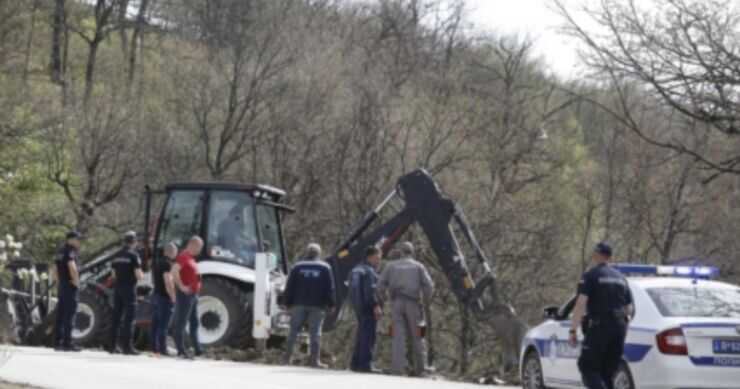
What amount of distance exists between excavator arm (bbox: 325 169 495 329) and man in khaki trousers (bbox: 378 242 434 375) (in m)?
3.65

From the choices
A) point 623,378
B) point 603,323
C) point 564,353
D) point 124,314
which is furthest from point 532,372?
point 124,314

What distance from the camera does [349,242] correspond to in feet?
90.6

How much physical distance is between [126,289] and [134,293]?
0.16m

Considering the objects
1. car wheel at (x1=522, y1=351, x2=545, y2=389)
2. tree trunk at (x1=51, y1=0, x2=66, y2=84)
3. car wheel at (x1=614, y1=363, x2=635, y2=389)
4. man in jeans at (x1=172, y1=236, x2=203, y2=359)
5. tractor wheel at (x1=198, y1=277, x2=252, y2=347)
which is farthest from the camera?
tree trunk at (x1=51, y1=0, x2=66, y2=84)

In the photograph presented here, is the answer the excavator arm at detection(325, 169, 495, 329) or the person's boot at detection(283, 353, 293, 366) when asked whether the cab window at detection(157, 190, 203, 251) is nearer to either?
the excavator arm at detection(325, 169, 495, 329)

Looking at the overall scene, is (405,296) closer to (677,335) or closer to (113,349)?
(113,349)

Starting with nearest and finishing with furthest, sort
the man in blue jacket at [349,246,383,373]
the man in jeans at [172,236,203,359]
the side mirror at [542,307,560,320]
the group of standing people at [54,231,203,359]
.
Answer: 1. the side mirror at [542,307,560,320]
2. the man in blue jacket at [349,246,383,373]
3. the man in jeans at [172,236,203,359]
4. the group of standing people at [54,231,203,359]

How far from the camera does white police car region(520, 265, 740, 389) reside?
605 inches

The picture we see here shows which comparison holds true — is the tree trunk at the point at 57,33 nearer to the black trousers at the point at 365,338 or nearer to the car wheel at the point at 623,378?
the black trousers at the point at 365,338

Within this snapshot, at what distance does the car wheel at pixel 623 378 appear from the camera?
15.8 metres

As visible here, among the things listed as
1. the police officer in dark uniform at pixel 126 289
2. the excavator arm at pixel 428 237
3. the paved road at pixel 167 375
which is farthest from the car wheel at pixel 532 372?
the excavator arm at pixel 428 237

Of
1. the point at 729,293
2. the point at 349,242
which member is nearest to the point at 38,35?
the point at 349,242

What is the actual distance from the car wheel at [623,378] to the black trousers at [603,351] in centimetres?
86

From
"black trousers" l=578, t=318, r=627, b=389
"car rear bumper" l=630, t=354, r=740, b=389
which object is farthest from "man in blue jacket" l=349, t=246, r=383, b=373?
"black trousers" l=578, t=318, r=627, b=389
